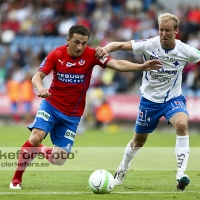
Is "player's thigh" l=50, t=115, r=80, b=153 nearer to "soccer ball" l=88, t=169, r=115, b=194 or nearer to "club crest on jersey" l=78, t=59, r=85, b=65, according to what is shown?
"club crest on jersey" l=78, t=59, r=85, b=65

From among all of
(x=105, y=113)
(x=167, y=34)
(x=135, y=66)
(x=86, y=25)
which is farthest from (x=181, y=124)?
(x=86, y=25)

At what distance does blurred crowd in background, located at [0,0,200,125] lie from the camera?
26.0 m

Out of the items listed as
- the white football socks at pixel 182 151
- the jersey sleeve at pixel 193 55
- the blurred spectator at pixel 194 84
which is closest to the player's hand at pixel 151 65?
the jersey sleeve at pixel 193 55

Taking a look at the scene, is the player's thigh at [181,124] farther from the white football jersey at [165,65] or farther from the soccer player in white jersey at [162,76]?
the white football jersey at [165,65]

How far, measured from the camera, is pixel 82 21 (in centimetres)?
2933

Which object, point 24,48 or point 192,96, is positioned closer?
point 192,96

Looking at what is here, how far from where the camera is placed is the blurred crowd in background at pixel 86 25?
85.5 ft

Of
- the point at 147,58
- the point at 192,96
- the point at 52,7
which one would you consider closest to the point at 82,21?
the point at 52,7

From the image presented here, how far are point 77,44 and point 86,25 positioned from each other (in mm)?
20117

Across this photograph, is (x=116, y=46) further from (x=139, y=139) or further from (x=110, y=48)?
(x=139, y=139)

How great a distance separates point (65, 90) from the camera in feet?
→ 31.2

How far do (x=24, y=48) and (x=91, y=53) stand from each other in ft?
68.9

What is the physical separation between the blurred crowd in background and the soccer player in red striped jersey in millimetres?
14399

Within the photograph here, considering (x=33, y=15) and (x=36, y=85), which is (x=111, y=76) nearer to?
(x=33, y=15)
